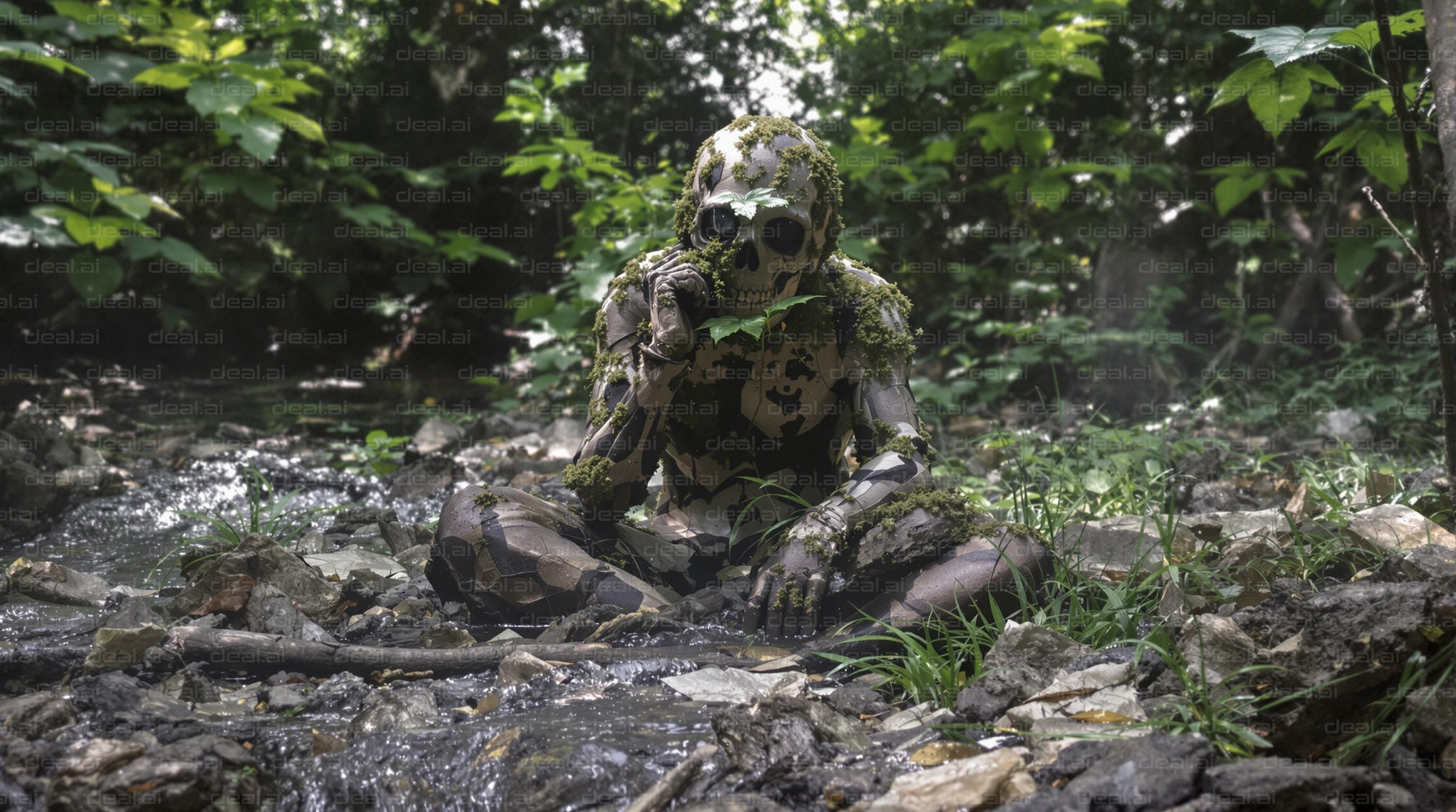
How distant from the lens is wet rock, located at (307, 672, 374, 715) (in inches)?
90.7

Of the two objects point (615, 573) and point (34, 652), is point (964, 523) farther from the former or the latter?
point (34, 652)

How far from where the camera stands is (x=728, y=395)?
3.43 metres

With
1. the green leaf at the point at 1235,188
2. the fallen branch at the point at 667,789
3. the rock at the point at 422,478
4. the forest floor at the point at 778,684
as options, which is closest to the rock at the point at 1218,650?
the forest floor at the point at 778,684

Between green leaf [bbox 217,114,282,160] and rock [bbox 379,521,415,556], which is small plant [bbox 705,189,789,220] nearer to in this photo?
rock [bbox 379,521,415,556]

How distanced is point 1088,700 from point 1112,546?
4.04ft

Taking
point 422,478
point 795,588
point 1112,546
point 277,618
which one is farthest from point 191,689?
point 422,478

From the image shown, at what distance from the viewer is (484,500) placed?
10.1ft

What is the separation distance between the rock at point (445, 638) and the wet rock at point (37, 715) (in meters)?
0.84

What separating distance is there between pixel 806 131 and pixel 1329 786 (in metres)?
2.27

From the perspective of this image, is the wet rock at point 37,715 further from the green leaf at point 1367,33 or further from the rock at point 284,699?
the green leaf at point 1367,33

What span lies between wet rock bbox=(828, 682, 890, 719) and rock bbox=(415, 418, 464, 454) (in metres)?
4.84

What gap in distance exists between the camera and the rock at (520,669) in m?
2.42

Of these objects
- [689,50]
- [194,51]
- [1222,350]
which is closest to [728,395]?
[1222,350]

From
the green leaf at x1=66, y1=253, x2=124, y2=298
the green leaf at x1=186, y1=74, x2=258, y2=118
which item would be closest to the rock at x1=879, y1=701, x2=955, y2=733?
the green leaf at x1=186, y1=74, x2=258, y2=118
